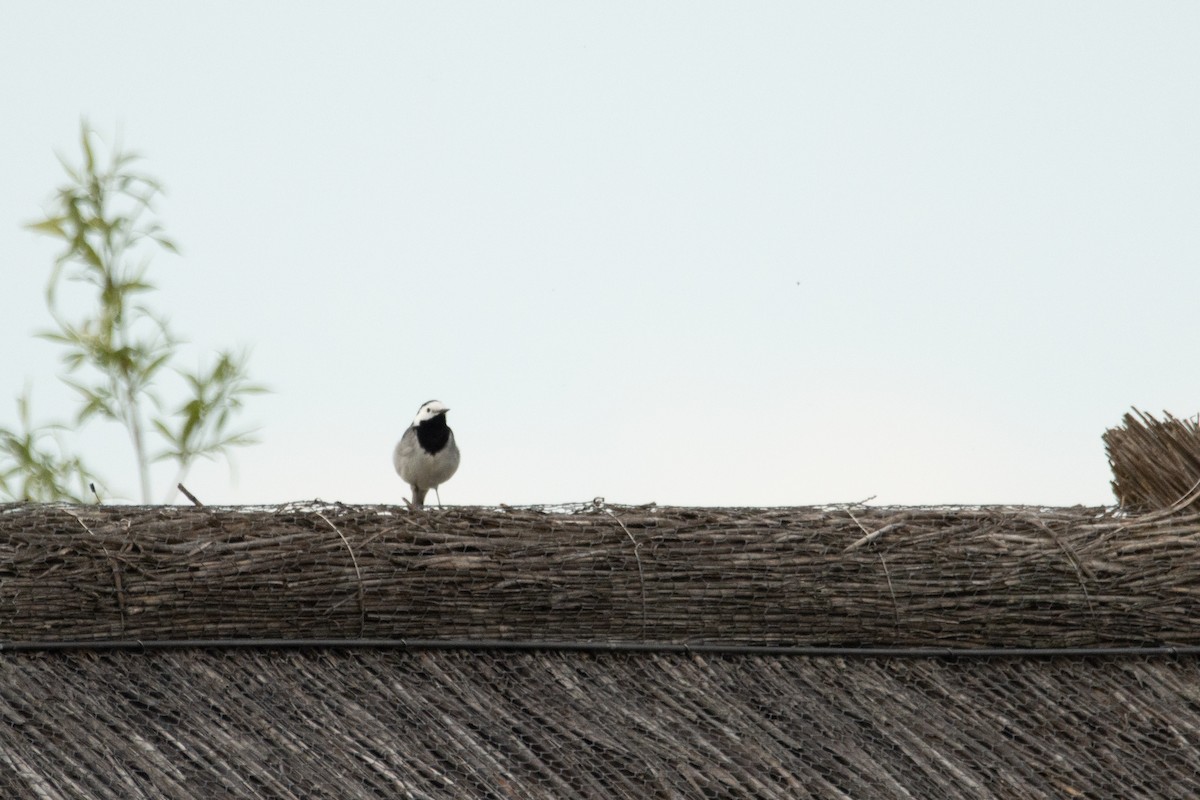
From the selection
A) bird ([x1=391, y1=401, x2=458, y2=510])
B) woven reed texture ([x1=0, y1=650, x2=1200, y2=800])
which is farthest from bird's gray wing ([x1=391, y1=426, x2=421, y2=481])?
woven reed texture ([x1=0, y1=650, x2=1200, y2=800])

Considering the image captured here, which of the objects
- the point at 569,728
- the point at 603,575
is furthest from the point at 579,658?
the point at 569,728

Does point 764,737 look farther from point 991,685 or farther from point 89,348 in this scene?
point 89,348

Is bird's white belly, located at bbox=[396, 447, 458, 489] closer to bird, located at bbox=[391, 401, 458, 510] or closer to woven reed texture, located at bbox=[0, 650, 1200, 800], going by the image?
bird, located at bbox=[391, 401, 458, 510]

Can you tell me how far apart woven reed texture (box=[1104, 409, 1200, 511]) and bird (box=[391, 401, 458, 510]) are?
11.2 ft

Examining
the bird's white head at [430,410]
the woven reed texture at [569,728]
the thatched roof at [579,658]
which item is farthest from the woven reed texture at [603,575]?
the bird's white head at [430,410]

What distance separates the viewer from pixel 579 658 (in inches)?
216

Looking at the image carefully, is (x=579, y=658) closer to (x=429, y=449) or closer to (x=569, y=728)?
(x=569, y=728)

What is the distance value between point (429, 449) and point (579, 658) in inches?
126

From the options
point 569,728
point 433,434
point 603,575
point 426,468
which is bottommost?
point 569,728

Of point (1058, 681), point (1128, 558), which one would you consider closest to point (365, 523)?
point (1058, 681)

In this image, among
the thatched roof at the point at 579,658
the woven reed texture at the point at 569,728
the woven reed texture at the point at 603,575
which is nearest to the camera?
the woven reed texture at the point at 569,728

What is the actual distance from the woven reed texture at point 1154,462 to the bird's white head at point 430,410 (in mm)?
3414

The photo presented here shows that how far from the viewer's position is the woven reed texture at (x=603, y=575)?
520 centimetres

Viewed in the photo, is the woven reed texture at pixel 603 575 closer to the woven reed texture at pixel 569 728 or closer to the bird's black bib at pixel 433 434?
the woven reed texture at pixel 569 728
